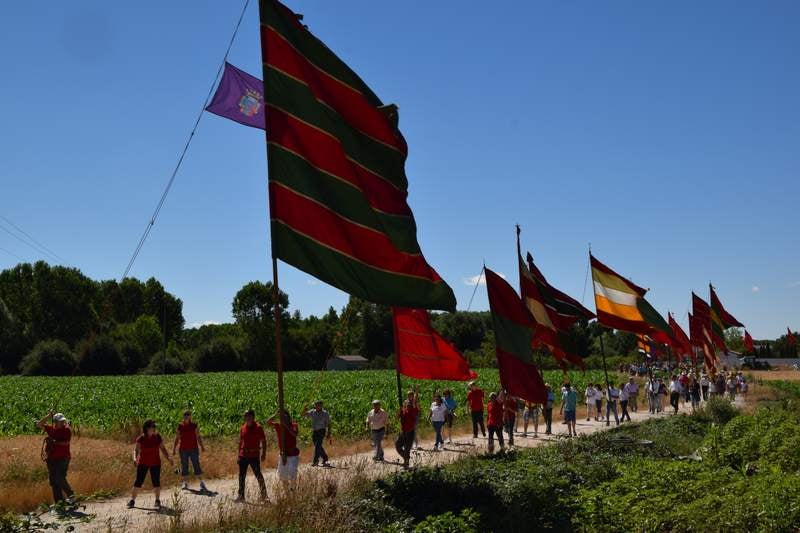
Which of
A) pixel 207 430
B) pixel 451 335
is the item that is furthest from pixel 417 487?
pixel 451 335

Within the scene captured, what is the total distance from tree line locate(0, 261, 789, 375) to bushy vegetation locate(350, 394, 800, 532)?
64.8 meters

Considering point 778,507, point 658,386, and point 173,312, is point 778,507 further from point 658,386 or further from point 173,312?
point 173,312

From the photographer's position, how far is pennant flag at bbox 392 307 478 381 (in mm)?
13492

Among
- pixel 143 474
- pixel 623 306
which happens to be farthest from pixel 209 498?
pixel 623 306

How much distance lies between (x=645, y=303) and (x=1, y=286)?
395 ft

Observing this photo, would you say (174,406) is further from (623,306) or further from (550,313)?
(623,306)

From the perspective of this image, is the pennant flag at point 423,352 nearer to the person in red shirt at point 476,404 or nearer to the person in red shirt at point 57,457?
the person in red shirt at point 57,457

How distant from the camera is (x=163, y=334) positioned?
10506 cm

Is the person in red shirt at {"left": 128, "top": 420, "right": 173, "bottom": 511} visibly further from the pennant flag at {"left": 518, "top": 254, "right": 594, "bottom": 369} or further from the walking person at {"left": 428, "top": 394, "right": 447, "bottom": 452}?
the walking person at {"left": 428, "top": 394, "right": 447, "bottom": 452}

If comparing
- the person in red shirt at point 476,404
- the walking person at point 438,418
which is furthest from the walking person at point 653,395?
the walking person at point 438,418

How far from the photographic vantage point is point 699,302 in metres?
33.8

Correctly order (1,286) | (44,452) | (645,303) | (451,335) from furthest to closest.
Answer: (1,286), (451,335), (645,303), (44,452)

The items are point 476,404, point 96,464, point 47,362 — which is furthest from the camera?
point 47,362

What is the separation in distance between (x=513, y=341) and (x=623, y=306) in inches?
398
